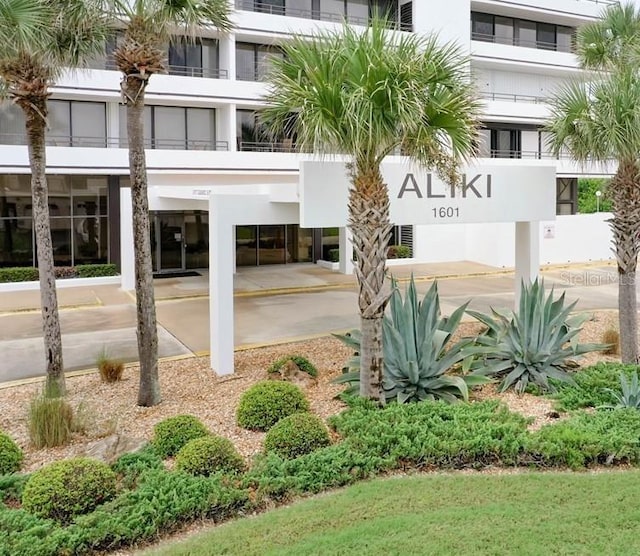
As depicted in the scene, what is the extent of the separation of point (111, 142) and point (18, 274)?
19.6 ft

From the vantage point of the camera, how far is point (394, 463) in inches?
264

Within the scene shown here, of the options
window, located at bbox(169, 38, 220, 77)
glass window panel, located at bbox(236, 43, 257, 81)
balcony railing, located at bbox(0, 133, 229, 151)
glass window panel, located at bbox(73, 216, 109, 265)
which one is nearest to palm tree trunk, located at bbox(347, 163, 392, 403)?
balcony railing, located at bbox(0, 133, 229, 151)

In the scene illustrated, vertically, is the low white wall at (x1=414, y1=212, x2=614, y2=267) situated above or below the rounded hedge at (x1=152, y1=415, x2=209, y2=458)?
above

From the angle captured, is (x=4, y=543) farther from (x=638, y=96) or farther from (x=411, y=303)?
(x=638, y=96)

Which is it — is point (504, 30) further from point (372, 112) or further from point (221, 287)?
point (372, 112)

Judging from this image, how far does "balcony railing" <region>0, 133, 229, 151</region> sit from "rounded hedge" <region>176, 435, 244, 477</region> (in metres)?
19.3

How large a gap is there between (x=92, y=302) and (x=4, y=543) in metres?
15.3

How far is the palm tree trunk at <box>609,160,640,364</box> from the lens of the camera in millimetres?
10641

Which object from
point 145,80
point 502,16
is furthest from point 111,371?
point 502,16

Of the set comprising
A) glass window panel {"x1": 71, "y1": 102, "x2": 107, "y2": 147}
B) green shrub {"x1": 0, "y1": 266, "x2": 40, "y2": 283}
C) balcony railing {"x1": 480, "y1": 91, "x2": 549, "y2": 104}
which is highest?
balcony railing {"x1": 480, "y1": 91, "x2": 549, "y2": 104}

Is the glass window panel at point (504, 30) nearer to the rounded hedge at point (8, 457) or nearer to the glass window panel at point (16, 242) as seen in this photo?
the glass window panel at point (16, 242)

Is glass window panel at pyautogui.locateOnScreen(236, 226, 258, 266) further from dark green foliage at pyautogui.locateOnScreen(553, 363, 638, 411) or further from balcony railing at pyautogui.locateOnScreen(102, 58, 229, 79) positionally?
dark green foliage at pyautogui.locateOnScreen(553, 363, 638, 411)

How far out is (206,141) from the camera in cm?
2591

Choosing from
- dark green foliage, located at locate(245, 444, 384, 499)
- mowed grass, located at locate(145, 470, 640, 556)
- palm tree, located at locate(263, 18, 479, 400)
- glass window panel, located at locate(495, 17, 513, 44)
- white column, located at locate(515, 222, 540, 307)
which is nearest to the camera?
mowed grass, located at locate(145, 470, 640, 556)
